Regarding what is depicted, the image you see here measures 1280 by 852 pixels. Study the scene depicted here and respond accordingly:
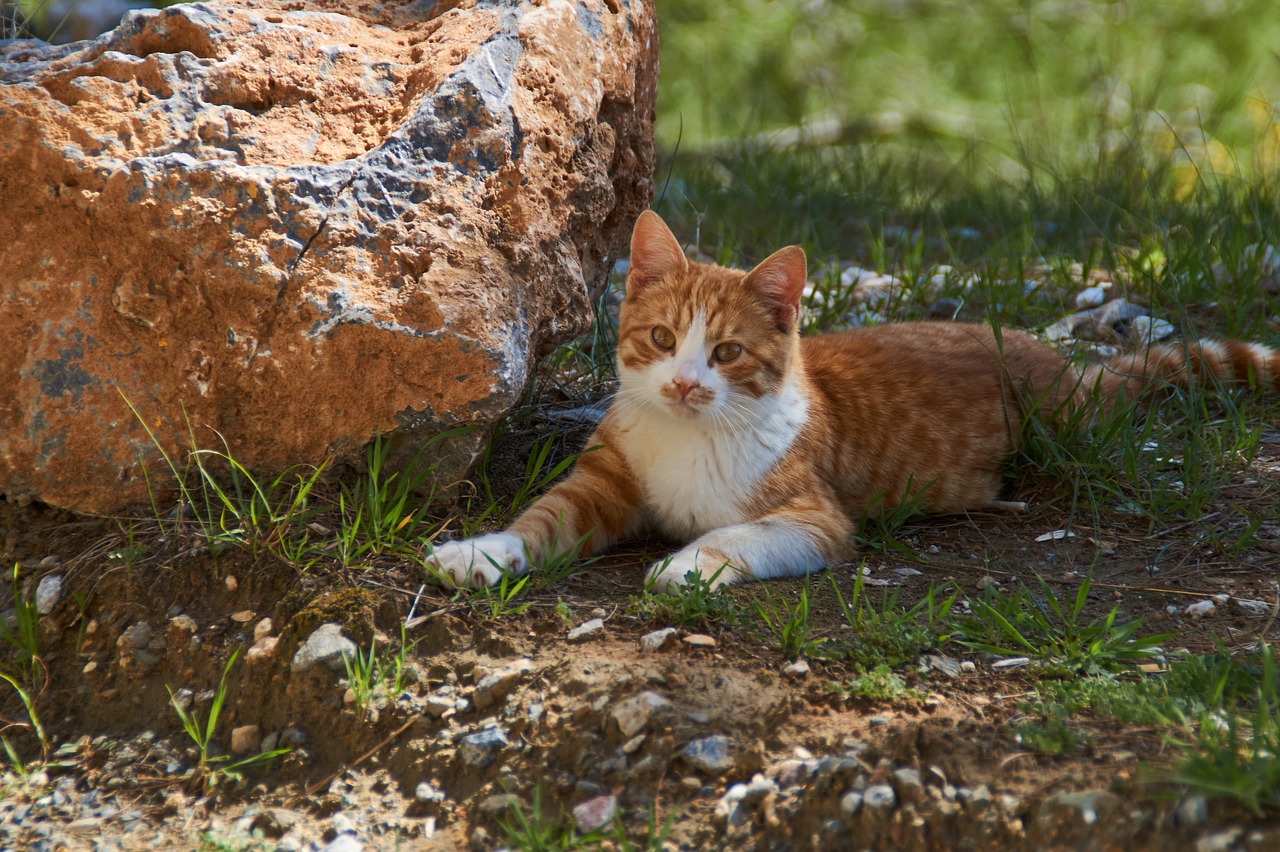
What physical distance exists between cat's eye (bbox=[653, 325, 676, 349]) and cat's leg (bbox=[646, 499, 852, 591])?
2.04ft

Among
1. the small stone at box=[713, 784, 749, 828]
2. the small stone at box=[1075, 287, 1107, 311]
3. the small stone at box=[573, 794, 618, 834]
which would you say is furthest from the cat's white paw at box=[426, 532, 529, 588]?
the small stone at box=[1075, 287, 1107, 311]

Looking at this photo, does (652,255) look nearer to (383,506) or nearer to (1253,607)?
(383,506)

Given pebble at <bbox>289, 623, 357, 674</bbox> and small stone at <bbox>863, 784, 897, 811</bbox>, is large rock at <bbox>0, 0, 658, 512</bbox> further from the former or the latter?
small stone at <bbox>863, 784, 897, 811</bbox>

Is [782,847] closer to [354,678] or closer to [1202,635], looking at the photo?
[354,678]

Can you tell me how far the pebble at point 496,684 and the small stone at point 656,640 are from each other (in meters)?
0.29

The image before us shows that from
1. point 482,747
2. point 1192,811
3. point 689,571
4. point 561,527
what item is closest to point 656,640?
point 689,571

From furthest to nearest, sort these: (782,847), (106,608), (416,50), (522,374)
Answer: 1. (416,50)
2. (522,374)
3. (106,608)
4. (782,847)

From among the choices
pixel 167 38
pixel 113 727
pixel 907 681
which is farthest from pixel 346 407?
pixel 907 681

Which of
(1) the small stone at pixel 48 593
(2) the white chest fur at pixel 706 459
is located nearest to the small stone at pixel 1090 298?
(2) the white chest fur at pixel 706 459

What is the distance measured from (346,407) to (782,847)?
1733 mm

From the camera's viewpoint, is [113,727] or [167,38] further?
[167,38]

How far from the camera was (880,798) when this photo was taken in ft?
6.91

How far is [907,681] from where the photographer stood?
8.39 feet

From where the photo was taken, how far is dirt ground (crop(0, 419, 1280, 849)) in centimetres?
211
